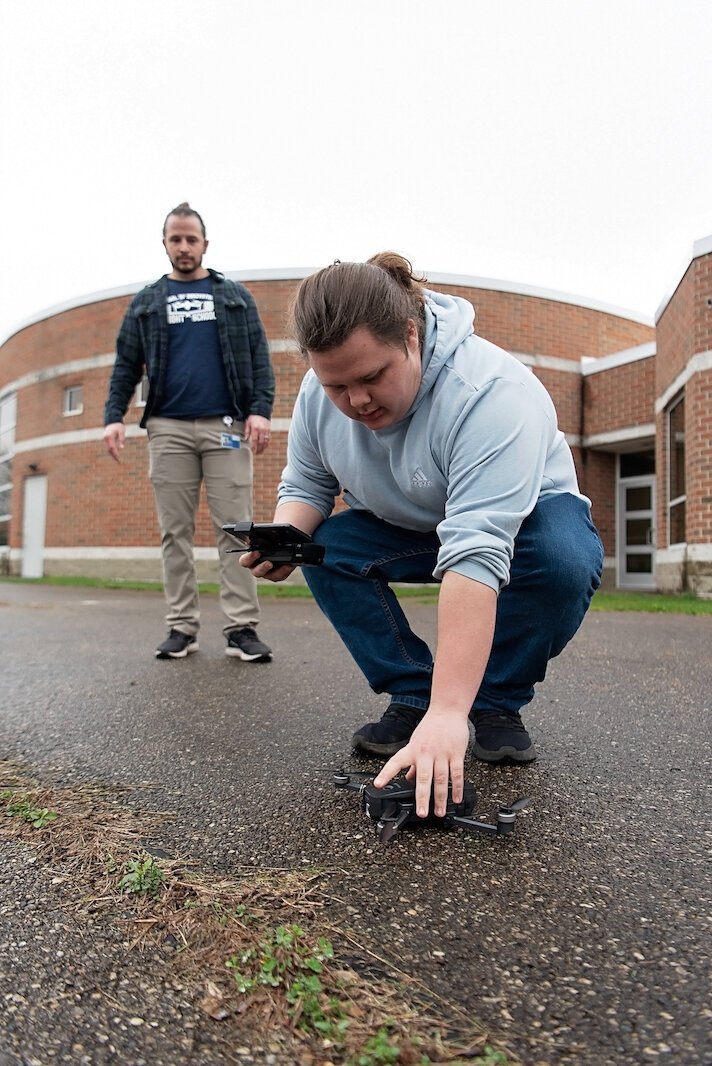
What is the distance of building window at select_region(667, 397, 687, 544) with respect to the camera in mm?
12422

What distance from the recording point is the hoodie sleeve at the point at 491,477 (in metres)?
1.85

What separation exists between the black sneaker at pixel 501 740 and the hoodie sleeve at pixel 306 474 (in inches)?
34.5

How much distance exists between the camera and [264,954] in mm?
1310

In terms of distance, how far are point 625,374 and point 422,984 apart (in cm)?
1754

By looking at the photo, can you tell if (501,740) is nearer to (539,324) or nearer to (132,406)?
(539,324)

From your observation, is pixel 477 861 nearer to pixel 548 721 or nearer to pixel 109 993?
pixel 109 993

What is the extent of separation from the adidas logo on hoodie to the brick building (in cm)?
1191

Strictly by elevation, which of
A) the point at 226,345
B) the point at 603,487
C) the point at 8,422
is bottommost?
the point at 226,345

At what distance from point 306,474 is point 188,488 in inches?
81.2

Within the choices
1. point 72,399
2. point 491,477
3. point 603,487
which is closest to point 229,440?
point 491,477

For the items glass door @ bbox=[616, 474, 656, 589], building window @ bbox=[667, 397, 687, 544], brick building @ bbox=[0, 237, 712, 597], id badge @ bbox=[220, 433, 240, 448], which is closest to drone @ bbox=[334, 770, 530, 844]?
id badge @ bbox=[220, 433, 240, 448]

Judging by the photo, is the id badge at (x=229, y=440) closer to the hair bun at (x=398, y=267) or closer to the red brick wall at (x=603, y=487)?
the hair bun at (x=398, y=267)

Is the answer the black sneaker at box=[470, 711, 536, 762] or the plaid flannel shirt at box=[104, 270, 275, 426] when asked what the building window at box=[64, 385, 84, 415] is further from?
the black sneaker at box=[470, 711, 536, 762]

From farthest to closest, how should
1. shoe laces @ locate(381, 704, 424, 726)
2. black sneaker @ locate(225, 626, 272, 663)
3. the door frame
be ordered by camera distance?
the door frame < black sneaker @ locate(225, 626, 272, 663) < shoe laces @ locate(381, 704, 424, 726)
